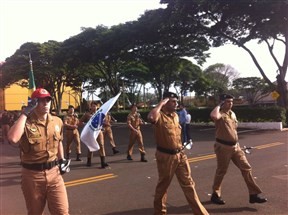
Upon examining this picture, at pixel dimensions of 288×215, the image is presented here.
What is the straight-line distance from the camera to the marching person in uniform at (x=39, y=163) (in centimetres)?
438

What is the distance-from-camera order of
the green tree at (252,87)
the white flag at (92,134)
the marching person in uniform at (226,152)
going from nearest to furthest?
the marching person in uniform at (226,152) < the white flag at (92,134) < the green tree at (252,87)

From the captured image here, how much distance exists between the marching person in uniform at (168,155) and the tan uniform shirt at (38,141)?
1.47 m

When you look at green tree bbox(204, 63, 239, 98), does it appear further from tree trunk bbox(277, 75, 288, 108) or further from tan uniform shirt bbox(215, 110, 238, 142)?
tan uniform shirt bbox(215, 110, 238, 142)

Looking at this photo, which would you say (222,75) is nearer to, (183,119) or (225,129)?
(183,119)

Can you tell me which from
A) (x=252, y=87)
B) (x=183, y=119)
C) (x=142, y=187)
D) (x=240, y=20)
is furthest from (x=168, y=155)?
(x=252, y=87)

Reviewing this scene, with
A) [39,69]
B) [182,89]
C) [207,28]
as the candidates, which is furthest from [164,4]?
[182,89]

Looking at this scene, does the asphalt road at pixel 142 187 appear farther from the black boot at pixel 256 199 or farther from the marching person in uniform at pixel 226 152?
the marching person in uniform at pixel 226 152

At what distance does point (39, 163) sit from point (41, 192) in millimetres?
331

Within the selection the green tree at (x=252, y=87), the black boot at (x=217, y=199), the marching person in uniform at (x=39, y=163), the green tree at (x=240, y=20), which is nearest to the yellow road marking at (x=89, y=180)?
the black boot at (x=217, y=199)

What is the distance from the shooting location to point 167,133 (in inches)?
217

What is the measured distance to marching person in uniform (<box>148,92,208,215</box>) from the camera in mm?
5387

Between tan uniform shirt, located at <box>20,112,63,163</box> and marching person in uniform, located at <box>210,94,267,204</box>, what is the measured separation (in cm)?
291

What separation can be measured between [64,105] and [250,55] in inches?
2010

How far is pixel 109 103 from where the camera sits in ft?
34.1
